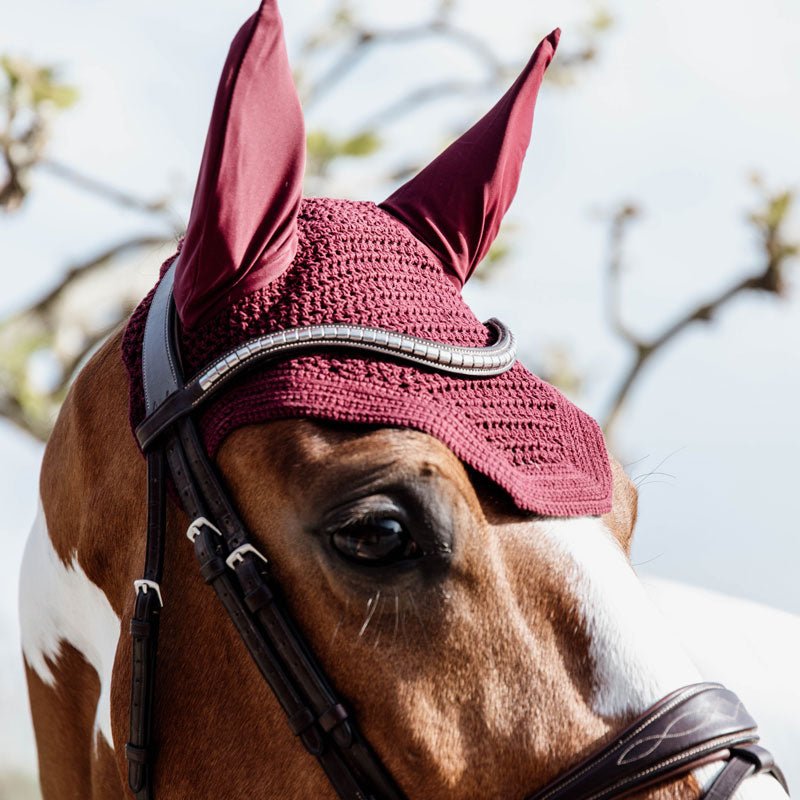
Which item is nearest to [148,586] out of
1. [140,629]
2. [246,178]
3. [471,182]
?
[140,629]

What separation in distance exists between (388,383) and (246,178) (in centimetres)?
44

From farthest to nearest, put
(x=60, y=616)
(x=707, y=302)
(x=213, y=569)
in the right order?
1. (x=707, y=302)
2. (x=60, y=616)
3. (x=213, y=569)

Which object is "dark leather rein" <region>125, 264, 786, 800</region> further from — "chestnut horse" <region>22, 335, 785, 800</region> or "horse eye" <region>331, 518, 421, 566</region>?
"horse eye" <region>331, 518, 421, 566</region>

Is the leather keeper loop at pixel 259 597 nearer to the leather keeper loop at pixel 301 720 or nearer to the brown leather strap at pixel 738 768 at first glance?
the leather keeper loop at pixel 301 720

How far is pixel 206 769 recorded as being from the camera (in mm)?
1651

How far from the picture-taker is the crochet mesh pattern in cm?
158

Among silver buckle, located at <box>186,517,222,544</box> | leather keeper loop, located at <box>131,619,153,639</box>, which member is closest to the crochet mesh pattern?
silver buckle, located at <box>186,517,222,544</box>

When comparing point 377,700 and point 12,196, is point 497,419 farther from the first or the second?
point 12,196

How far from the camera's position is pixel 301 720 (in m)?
1.53

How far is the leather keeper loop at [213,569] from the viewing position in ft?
5.30

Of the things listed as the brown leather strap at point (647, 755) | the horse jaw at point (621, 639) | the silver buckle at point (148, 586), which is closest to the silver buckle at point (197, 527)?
the silver buckle at point (148, 586)

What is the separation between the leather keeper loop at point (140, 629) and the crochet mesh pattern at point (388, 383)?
13.9 inches

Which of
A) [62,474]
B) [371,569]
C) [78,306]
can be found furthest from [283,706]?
[78,306]

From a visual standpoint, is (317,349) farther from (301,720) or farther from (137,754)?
(137,754)
